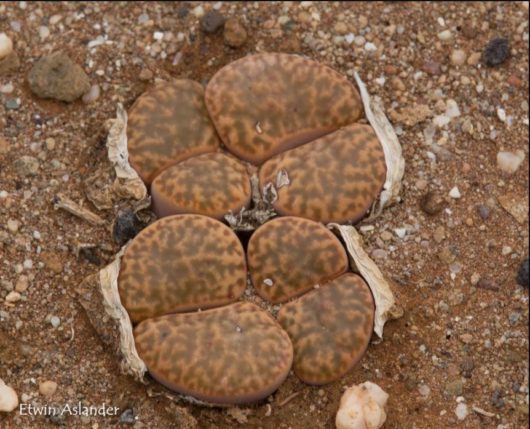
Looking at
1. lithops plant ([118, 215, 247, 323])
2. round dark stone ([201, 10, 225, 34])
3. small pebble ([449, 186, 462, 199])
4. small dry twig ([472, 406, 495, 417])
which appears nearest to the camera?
lithops plant ([118, 215, 247, 323])

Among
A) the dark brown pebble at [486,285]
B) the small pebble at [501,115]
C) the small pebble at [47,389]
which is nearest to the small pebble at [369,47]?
the small pebble at [501,115]

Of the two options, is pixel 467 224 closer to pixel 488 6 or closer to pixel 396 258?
pixel 396 258

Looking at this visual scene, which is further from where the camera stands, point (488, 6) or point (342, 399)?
point (488, 6)

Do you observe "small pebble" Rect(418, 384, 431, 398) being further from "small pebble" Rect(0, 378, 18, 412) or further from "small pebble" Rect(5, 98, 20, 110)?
"small pebble" Rect(5, 98, 20, 110)

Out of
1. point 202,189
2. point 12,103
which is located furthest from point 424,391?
point 12,103

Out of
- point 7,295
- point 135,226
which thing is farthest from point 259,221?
point 7,295

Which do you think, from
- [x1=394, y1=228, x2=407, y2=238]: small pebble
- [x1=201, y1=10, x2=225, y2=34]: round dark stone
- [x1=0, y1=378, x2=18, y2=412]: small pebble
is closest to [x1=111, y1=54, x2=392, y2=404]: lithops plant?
[x1=394, y1=228, x2=407, y2=238]: small pebble
